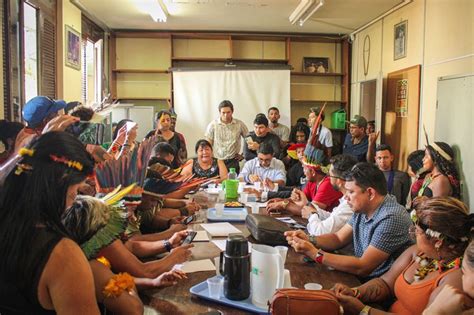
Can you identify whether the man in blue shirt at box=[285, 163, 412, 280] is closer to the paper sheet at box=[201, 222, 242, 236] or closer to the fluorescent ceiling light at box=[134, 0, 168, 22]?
the paper sheet at box=[201, 222, 242, 236]

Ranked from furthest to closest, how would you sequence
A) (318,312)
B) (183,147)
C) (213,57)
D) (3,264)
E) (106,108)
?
(213,57)
(183,147)
(106,108)
(318,312)
(3,264)

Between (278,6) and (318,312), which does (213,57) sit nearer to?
(278,6)

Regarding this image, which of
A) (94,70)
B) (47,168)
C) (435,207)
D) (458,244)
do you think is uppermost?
(94,70)

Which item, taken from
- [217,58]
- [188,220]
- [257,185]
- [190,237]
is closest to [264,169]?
[257,185]

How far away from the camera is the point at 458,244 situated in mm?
1527

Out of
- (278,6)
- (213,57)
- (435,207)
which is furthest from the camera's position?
(213,57)

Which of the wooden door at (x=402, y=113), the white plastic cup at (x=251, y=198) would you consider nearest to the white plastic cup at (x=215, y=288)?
the white plastic cup at (x=251, y=198)

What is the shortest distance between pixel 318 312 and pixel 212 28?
20.0 feet

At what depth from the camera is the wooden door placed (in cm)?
501

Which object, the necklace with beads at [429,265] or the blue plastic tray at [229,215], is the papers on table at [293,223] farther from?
the necklace with beads at [429,265]

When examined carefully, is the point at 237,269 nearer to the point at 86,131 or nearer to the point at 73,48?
the point at 86,131

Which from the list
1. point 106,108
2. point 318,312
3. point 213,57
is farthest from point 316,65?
point 318,312

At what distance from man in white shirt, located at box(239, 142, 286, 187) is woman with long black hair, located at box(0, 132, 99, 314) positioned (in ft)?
10.1

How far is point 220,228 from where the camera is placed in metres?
2.53
